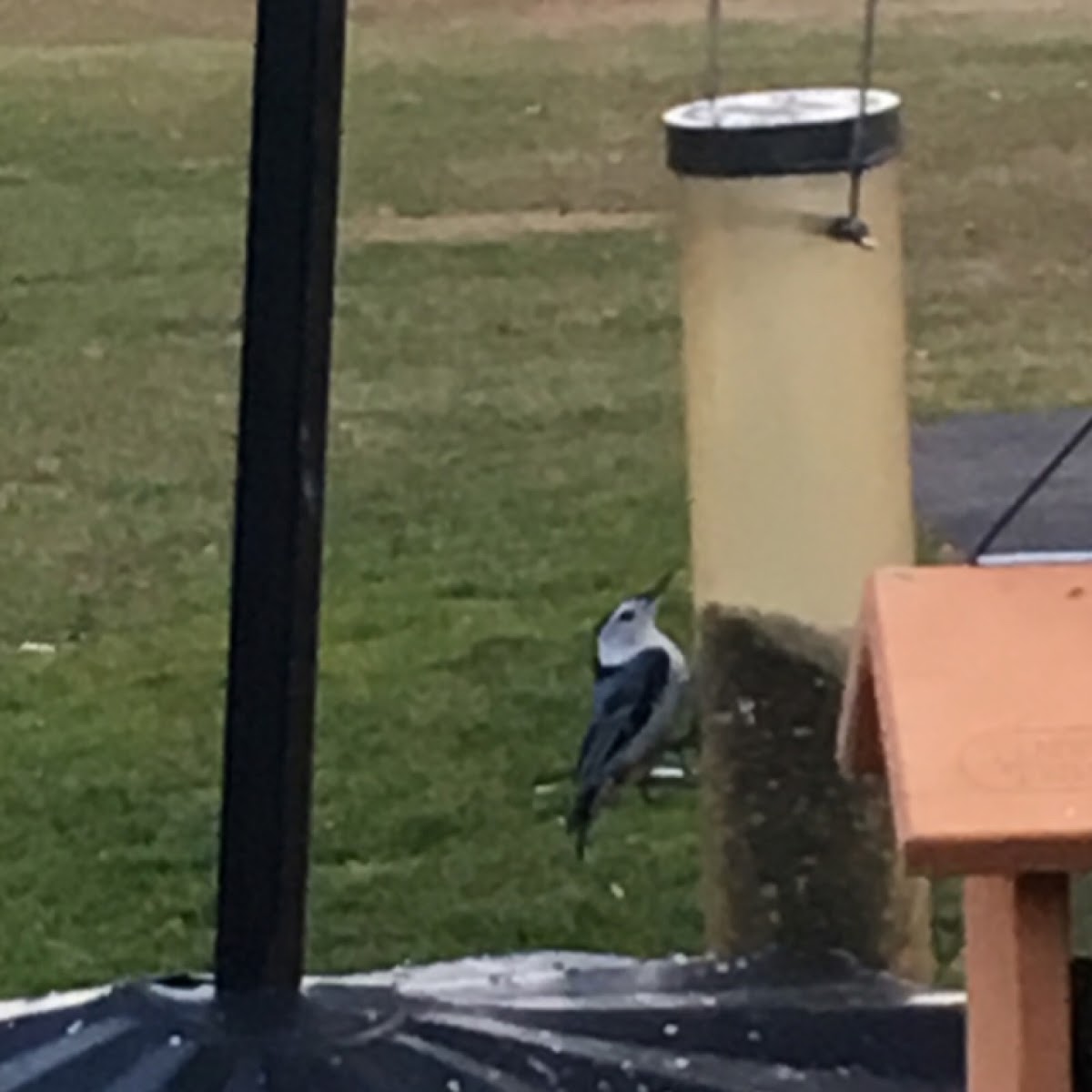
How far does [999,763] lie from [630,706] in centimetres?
85

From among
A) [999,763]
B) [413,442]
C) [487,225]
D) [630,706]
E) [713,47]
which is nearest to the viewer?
[999,763]

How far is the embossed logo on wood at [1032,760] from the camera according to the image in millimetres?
887

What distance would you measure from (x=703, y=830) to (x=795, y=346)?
1.18 feet

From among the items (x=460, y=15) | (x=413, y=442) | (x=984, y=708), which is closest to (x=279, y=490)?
(x=984, y=708)

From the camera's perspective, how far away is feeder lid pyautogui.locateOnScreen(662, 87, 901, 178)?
1.67 meters

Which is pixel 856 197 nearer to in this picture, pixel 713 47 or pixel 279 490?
pixel 713 47

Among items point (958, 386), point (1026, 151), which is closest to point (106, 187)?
point (1026, 151)

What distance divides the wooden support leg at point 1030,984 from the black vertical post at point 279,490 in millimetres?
553

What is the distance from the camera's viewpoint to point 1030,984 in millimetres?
937

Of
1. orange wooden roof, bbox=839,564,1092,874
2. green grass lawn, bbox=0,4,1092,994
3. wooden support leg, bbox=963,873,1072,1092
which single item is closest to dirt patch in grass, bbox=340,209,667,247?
green grass lawn, bbox=0,4,1092,994

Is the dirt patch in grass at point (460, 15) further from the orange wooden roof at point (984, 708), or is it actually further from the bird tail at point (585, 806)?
the orange wooden roof at point (984, 708)

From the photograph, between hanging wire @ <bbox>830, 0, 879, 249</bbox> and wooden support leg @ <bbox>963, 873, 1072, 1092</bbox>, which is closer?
wooden support leg @ <bbox>963, 873, 1072, 1092</bbox>

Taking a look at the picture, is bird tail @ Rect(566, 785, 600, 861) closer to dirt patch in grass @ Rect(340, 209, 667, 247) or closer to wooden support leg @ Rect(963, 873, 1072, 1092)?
wooden support leg @ Rect(963, 873, 1072, 1092)

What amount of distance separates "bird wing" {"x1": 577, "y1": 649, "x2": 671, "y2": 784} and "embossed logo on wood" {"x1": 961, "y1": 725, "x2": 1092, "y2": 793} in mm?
819
